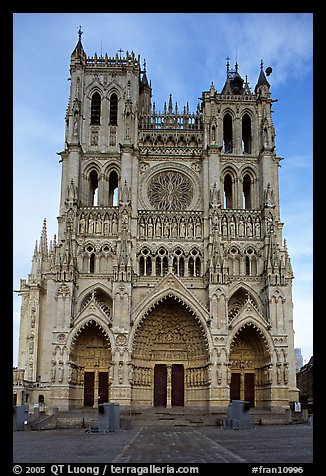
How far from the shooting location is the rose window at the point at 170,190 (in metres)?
47.2

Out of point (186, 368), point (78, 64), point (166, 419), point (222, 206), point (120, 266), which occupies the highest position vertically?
point (78, 64)

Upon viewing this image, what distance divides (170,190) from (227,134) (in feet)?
27.5

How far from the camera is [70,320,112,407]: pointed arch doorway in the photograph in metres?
42.7

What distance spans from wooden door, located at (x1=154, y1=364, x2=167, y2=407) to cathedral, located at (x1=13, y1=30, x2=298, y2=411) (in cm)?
8

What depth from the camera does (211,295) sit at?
41656mm

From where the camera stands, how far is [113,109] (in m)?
49.7

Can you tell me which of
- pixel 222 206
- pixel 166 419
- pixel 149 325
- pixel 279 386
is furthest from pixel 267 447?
pixel 222 206

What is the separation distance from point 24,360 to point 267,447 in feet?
117

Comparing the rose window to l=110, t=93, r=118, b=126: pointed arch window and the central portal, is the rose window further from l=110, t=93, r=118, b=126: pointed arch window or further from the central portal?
the central portal

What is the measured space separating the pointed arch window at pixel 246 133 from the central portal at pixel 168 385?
64.9ft

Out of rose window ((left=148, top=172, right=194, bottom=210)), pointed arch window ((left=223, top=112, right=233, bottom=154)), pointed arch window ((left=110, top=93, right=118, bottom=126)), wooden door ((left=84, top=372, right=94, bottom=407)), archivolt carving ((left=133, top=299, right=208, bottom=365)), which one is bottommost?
wooden door ((left=84, top=372, right=94, bottom=407))

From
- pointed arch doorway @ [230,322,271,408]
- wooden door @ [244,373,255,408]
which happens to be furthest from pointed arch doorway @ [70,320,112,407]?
wooden door @ [244,373,255,408]

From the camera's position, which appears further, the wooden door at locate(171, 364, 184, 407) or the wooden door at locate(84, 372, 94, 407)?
the wooden door at locate(171, 364, 184, 407)
